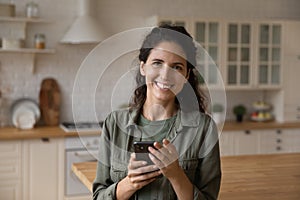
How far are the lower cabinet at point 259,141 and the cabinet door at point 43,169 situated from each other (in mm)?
1612

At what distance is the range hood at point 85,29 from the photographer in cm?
445

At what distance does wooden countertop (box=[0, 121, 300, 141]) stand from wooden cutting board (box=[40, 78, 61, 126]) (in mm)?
134

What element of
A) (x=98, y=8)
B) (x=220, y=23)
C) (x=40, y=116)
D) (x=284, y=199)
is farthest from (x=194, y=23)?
(x=284, y=199)

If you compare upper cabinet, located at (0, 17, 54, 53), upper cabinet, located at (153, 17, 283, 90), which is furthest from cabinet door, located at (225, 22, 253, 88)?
upper cabinet, located at (0, 17, 54, 53)

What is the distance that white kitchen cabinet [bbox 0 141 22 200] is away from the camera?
13.4 ft

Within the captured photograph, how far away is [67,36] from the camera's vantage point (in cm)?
455

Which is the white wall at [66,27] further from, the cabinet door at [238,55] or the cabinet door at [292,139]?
the cabinet door at [292,139]

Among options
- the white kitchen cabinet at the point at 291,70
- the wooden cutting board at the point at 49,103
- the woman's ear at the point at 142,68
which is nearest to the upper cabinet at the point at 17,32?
the wooden cutting board at the point at 49,103

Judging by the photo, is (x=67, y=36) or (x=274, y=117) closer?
(x=67, y=36)

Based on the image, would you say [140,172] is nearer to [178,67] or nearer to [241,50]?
[178,67]

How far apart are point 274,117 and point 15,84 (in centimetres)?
277

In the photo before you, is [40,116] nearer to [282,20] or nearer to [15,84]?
[15,84]

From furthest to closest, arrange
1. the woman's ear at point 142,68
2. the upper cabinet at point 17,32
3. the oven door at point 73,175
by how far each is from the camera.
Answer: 1. the upper cabinet at point 17,32
2. the oven door at point 73,175
3. the woman's ear at point 142,68

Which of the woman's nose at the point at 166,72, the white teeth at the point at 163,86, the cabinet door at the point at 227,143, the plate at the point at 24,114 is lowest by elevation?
the cabinet door at the point at 227,143
